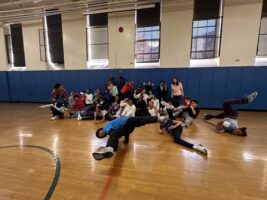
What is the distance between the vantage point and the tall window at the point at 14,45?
886cm

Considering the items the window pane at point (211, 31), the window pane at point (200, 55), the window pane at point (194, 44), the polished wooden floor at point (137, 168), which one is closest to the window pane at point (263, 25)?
the window pane at point (211, 31)

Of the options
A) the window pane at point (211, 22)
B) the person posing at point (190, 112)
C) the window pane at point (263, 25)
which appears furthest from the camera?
the window pane at point (211, 22)

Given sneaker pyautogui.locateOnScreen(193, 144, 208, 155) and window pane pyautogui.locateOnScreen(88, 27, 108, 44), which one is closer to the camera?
sneaker pyautogui.locateOnScreen(193, 144, 208, 155)

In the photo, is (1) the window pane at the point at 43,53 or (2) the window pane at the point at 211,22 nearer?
(2) the window pane at the point at 211,22

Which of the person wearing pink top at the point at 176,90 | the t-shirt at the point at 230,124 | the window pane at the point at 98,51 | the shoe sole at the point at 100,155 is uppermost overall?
the window pane at the point at 98,51

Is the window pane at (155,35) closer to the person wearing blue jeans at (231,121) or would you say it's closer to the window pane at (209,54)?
the window pane at (209,54)

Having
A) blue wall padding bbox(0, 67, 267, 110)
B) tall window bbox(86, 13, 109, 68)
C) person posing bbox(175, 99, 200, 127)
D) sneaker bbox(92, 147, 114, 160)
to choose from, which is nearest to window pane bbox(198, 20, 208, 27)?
blue wall padding bbox(0, 67, 267, 110)

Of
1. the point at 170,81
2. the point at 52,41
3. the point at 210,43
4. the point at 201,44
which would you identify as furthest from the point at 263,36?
the point at 52,41

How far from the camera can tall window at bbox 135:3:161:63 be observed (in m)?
6.91

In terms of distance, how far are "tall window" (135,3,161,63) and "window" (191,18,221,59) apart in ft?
5.04

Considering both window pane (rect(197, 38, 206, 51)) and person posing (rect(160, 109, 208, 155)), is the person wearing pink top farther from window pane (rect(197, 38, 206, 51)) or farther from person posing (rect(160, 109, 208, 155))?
person posing (rect(160, 109, 208, 155))

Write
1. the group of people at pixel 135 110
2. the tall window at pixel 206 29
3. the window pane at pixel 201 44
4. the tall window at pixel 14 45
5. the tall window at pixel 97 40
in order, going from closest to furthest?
the group of people at pixel 135 110 → the tall window at pixel 206 29 → the window pane at pixel 201 44 → the tall window at pixel 97 40 → the tall window at pixel 14 45

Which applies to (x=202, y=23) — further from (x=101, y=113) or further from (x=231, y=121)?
(x=101, y=113)

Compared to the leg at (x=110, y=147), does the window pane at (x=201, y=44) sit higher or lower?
higher
